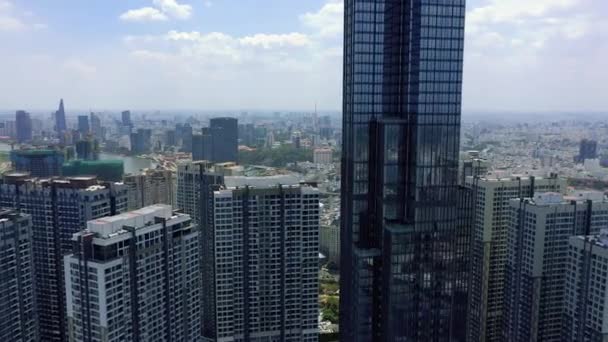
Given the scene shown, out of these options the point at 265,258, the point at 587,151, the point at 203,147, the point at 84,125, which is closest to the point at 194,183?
the point at 265,258

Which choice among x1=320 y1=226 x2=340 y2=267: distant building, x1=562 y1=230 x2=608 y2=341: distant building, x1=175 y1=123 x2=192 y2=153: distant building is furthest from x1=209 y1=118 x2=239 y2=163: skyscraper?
x1=562 y1=230 x2=608 y2=341: distant building

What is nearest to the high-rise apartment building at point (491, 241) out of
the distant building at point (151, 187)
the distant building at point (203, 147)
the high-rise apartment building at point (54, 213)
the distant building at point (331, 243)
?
the distant building at point (331, 243)

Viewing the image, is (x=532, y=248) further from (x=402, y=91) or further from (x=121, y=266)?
(x=121, y=266)

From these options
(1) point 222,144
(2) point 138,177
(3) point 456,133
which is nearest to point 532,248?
(3) point 456,133

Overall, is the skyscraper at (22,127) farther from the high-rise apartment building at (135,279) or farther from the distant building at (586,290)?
the distant building at (586,290)

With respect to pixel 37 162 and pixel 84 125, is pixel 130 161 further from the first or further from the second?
pixel 37 162

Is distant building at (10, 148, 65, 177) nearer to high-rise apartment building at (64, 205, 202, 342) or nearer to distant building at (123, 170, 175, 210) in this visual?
distant building at (123, 170, 175, 210)
